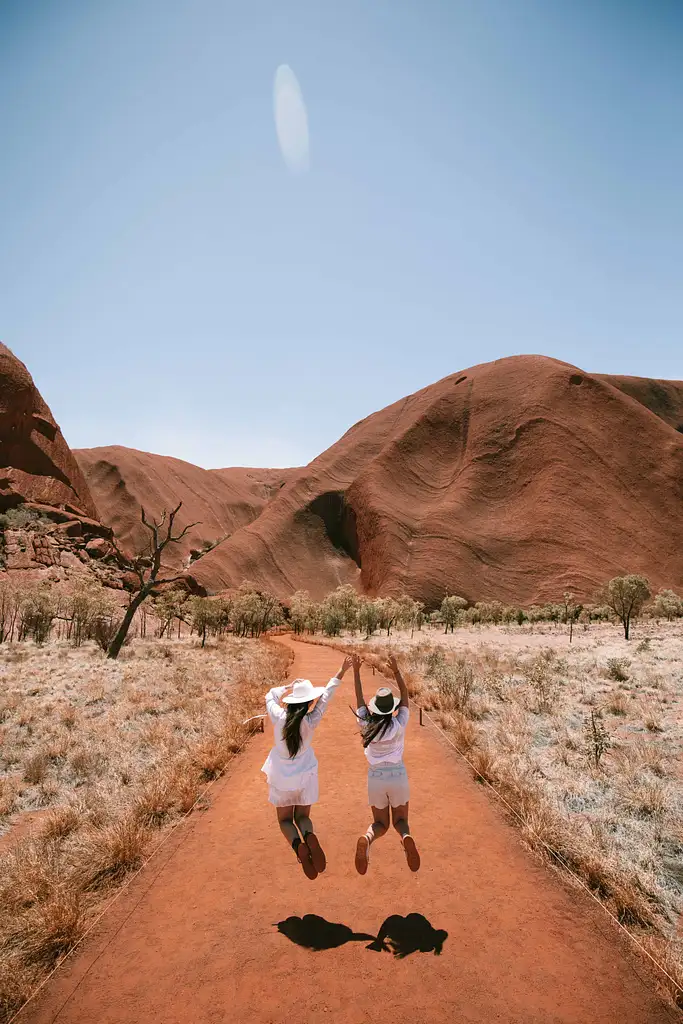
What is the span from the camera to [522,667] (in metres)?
18.9

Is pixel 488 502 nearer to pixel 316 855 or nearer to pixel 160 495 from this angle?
pixel 160 495

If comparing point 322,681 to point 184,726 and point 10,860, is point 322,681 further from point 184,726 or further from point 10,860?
point 10,860

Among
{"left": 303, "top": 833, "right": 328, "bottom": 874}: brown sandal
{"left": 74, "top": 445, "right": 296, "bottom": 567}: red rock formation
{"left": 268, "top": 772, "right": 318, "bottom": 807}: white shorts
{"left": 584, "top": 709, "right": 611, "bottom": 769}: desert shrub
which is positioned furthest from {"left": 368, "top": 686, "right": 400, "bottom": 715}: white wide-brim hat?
{"left": 74, "top": 445, "right": 296, "bottom": 567}: red rock formation

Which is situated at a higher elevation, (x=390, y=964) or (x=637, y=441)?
(x=637, y=441)

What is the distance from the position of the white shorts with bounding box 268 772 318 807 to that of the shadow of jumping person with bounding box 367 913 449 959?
1103 mm

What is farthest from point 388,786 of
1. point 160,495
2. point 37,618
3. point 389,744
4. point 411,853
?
point 160,495

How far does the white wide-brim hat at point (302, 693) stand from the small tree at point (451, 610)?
40.9m

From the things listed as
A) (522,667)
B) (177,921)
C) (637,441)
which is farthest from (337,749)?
(637,441)

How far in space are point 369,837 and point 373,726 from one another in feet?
2.94

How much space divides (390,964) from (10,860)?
154 inches

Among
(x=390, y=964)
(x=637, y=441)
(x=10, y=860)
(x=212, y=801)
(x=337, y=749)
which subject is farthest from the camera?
(x=637, y=441)

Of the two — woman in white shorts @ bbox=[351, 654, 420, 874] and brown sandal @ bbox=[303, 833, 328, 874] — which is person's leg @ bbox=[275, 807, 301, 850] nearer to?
brown sandal @ bbox=[303, 833, 328, 874]

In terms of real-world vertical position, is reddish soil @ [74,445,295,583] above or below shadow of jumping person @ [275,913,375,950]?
above

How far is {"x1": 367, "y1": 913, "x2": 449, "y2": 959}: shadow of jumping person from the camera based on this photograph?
3.92m
